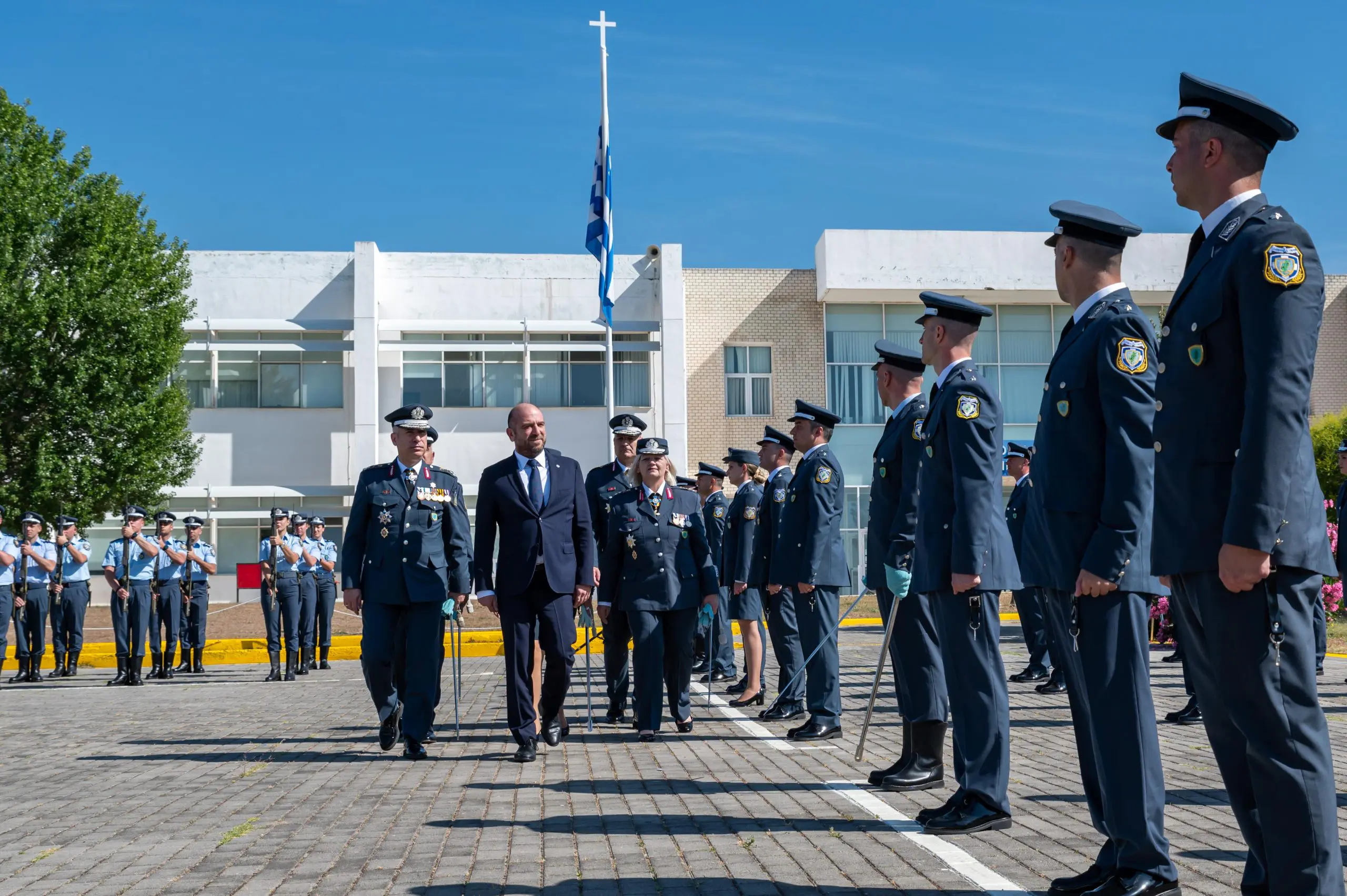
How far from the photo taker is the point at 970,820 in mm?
6094

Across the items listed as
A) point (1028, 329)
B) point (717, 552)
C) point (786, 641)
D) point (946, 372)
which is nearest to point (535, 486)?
point (786, 641)

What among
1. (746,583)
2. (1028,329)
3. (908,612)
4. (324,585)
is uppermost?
(1028,329)

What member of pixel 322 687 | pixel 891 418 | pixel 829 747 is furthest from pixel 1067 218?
pixel 322 687

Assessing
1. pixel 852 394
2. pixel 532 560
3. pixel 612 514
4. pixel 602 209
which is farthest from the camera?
pixel 852 394

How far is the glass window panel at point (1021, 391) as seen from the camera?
39438 millimetres

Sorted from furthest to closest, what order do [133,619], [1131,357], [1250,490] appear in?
[133,619] → [1131,357] → [1250,490]

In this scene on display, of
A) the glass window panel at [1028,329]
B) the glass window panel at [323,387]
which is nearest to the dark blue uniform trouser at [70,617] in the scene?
the glass window panel at [323,387]

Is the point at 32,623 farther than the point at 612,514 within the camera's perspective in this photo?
Yes

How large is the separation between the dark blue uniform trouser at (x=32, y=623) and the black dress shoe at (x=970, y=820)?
53.4 feet

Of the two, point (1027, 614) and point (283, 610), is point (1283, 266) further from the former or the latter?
point (283, 610)

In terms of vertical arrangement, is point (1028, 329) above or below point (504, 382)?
above

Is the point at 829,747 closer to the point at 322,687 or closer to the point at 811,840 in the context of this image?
the point at 811,840

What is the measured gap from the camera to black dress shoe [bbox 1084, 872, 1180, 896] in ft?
15.2

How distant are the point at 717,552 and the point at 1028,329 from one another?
1041 inches
